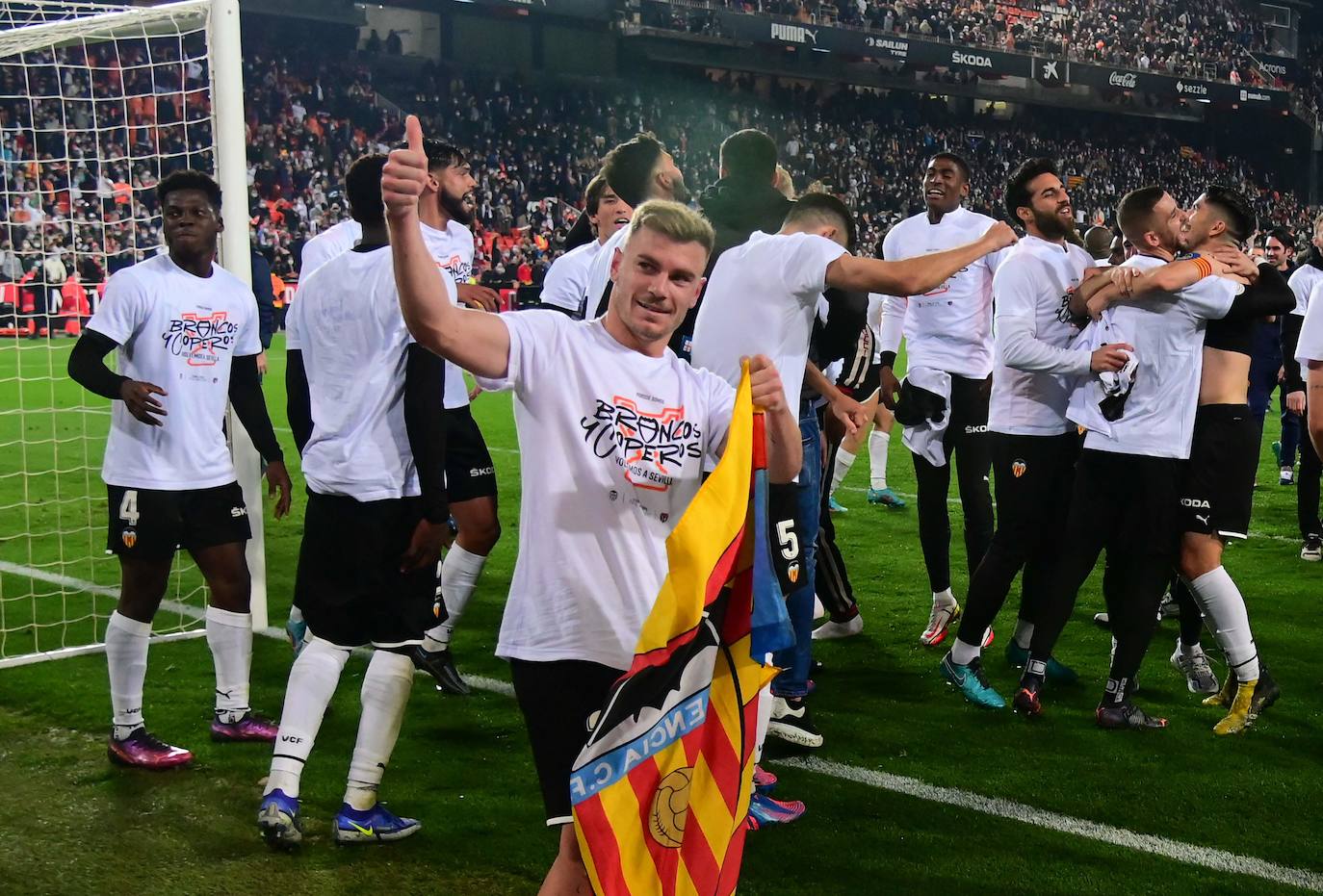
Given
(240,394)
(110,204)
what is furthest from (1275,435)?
(110,204)

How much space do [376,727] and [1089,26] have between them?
4503cm

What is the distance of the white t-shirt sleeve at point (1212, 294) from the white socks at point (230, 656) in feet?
11.9

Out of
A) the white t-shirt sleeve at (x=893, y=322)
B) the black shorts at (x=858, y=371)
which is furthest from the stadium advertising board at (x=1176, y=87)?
the black shorts at (x=858, y=371)

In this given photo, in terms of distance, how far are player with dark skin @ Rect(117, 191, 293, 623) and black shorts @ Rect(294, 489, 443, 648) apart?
32.4 inches

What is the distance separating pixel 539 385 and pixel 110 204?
52.2ft

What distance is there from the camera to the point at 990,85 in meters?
41.8

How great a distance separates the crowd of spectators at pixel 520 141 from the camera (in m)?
21.2

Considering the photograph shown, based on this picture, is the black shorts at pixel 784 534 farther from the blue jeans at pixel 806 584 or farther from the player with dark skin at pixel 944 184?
the player with dark skin at pixel 944 184

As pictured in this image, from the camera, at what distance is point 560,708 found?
2.71m

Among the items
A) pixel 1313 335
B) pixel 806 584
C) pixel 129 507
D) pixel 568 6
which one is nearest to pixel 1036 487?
pixel 1313 335

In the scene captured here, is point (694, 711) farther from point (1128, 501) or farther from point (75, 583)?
point (75, 583)

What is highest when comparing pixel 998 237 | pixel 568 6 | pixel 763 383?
pixel 568 6

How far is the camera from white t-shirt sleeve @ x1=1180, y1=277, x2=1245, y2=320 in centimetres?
486

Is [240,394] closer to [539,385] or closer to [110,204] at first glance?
[539,385]
